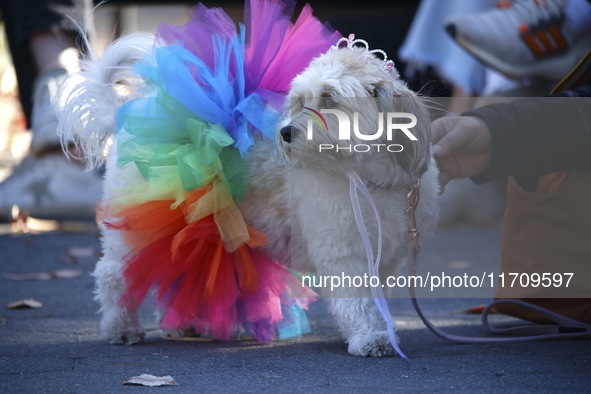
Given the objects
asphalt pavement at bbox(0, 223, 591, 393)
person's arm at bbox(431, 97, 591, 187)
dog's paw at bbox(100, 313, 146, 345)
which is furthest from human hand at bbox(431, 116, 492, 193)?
dog's paw at bbox(100, 313, 146, 345)

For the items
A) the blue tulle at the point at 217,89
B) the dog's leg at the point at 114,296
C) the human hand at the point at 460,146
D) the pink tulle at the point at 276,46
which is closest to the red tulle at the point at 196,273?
the dog's leg at the point at 114,296

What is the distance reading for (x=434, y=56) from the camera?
6602 millimetres

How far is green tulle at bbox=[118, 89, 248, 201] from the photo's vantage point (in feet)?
7.98

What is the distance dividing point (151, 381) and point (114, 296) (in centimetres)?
73

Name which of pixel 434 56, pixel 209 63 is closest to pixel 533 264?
pixel 209 63

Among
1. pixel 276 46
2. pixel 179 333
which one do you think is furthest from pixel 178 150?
pixel 179 333

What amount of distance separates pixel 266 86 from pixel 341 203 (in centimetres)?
54

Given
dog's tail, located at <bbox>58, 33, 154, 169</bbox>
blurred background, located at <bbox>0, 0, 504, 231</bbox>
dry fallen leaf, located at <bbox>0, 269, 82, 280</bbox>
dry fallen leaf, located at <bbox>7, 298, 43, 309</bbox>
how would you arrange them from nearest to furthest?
dog's tail, located at <bbox>58, 33, 154, 169</bbox> → dry fallen leaf, located at <bbox>7, 298, 43, 309</bbox> → dry fallen leaf, located at <bbox>0, 269, 82, 280</bbox> → blurred background, located at <bbox>0, 0, 504, 231</bbox>

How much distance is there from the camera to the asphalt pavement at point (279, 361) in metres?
2.05

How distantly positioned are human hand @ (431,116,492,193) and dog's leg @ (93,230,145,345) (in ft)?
4.18

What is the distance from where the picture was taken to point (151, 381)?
2062 mm

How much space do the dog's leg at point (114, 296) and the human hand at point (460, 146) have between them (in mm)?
1275

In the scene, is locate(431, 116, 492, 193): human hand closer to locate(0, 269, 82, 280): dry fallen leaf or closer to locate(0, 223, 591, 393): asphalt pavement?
locate(0, 223, 591, 393): asphalt pavement

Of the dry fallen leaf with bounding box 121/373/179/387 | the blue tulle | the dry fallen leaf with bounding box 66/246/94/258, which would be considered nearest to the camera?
the dry fallen leaf with bounding box 121/373/179/387
